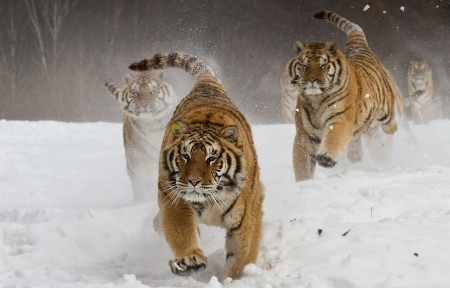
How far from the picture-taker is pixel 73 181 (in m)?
7.57

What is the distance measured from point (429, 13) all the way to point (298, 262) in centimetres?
1393

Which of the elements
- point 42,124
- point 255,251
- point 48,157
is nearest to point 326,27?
point 42,124

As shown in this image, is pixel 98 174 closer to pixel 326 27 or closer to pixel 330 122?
pixel 330 122

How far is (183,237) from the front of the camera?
3096mm

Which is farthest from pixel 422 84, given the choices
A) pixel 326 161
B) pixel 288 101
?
pixel 326 161

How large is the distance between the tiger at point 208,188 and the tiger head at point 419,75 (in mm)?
9991

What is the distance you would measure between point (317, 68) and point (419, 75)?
803cm

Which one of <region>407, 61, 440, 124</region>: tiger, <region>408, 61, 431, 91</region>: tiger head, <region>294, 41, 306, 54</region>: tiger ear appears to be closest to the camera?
<region>294, 41, 306, 54</region>: tiger ear

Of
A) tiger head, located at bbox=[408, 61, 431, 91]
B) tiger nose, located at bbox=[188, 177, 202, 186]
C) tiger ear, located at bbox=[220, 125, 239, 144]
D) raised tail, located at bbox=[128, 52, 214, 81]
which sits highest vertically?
tiger head, located at bbox=[408, 61, 431, 91]

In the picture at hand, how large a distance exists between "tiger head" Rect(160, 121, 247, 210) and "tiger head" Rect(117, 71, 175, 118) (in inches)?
128

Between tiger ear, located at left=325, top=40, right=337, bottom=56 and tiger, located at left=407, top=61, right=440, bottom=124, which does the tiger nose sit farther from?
tiger, located at left=407, top=61, right=440, bottom=124

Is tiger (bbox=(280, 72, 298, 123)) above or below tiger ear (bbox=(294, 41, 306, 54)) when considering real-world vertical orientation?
below

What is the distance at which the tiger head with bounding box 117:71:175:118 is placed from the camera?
636cm

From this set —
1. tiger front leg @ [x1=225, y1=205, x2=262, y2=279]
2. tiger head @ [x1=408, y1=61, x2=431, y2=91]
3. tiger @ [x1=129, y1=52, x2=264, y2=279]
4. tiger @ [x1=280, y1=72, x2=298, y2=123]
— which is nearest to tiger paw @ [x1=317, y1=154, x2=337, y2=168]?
tiger @ [x1=129, y1=52, x2=264, y2=279]
